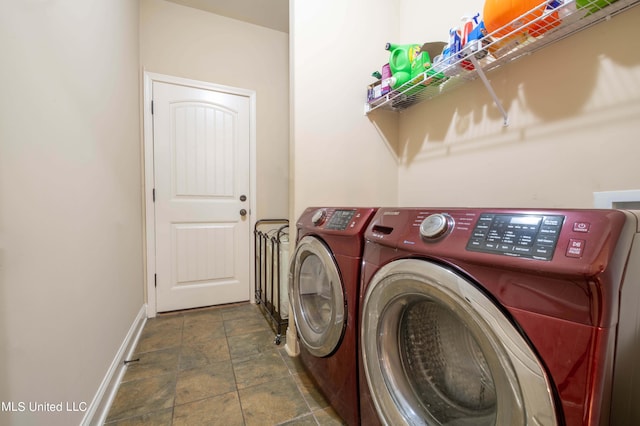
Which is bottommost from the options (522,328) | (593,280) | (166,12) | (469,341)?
(469,341)

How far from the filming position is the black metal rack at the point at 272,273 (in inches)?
70.3

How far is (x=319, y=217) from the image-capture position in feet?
3.88

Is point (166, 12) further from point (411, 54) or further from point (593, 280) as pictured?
point (593, 280)

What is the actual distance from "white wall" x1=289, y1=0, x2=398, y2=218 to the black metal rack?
50 centimetres

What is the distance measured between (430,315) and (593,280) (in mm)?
426

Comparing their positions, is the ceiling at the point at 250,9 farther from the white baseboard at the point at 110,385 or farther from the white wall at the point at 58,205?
the white baseboard at the point at 110,385

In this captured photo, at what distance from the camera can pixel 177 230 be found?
2.14 m

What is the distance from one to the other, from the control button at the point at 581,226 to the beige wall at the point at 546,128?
Result: 73cm

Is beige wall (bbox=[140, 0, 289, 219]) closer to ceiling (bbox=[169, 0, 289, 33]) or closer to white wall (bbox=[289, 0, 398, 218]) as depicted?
ceiling (bbox=[169, 0, 289, 33])

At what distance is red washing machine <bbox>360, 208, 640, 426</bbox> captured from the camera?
0.40m

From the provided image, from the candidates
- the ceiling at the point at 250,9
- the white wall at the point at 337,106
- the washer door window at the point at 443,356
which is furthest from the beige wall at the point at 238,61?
the washer door window at the point at 443,356

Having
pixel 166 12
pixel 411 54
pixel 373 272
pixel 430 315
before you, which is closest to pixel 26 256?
pixel 373 272

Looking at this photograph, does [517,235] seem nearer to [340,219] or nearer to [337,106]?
[340,219]

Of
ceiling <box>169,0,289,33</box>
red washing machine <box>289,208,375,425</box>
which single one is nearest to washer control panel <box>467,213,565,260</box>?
red washing machine <box>289,208,375,425</box>
